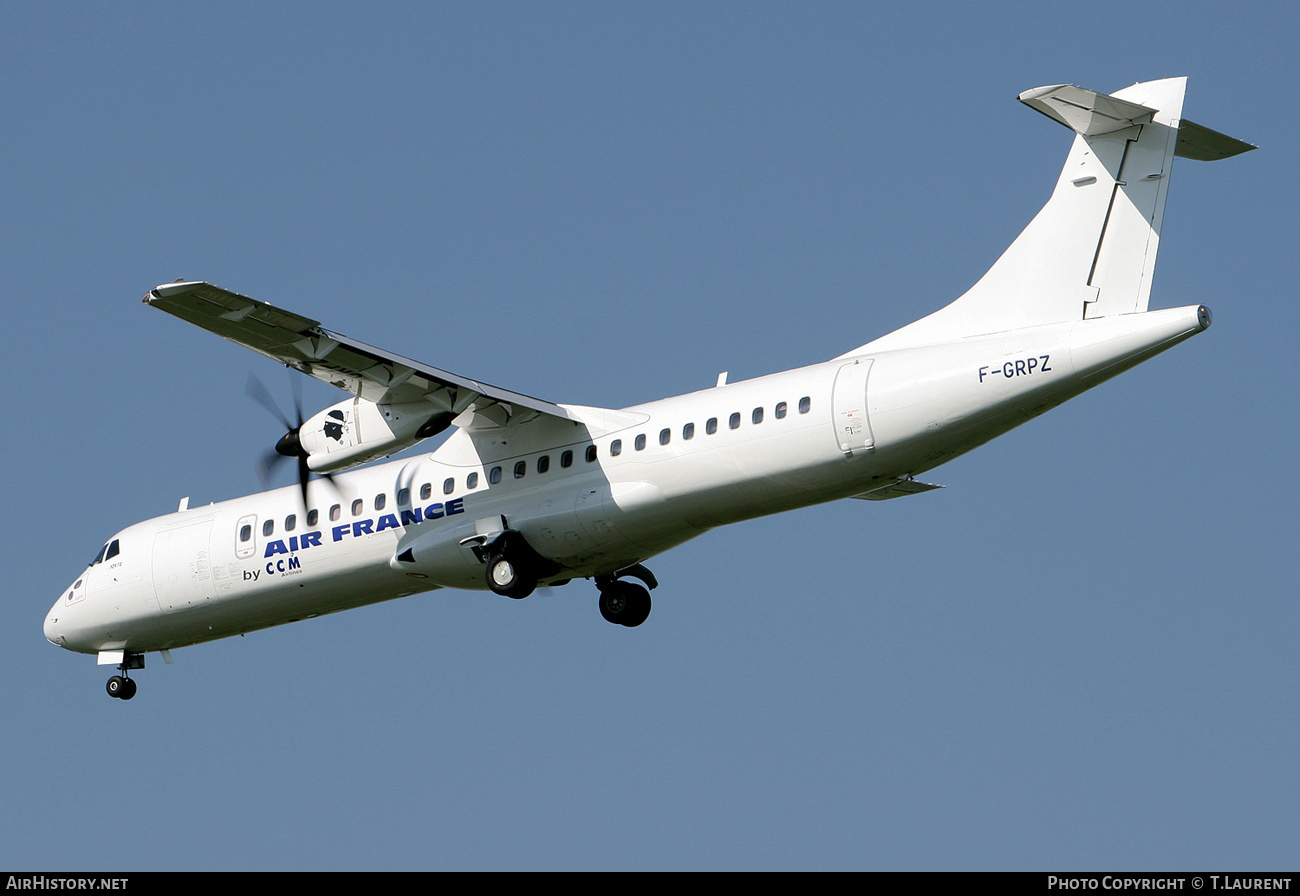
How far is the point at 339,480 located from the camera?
2492 centimetres

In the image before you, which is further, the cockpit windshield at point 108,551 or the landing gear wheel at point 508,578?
the cockpit windshield at point 108,551

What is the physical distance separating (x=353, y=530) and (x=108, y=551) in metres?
5.09

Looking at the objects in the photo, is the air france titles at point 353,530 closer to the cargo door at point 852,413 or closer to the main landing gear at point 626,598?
the main landing gear at point 626,598

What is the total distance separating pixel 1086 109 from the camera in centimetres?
1927

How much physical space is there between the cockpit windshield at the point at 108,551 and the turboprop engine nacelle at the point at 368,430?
18.9 ft

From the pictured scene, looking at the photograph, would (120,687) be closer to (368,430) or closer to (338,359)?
(368,430)

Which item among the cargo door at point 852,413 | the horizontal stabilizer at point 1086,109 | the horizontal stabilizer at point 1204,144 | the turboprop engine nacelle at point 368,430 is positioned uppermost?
the horizontal stabilizer at point 1086,109

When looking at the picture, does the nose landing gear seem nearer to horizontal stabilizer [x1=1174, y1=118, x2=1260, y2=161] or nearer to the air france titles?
the air france titles

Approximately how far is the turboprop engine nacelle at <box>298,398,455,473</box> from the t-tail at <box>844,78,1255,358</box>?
722cm

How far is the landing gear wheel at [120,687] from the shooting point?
26719 millimetres

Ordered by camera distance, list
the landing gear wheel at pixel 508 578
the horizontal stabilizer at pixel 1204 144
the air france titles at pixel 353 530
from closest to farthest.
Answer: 1. the horizontal stabilizer at pixel 1204 144
2. the landing gear wheel at pixel 508 578
3. the air france titles at pixel 353 530

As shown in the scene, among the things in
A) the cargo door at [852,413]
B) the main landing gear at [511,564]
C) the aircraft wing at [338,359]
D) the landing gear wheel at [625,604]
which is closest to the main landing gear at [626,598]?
the landing gear wheel at [625,604]
